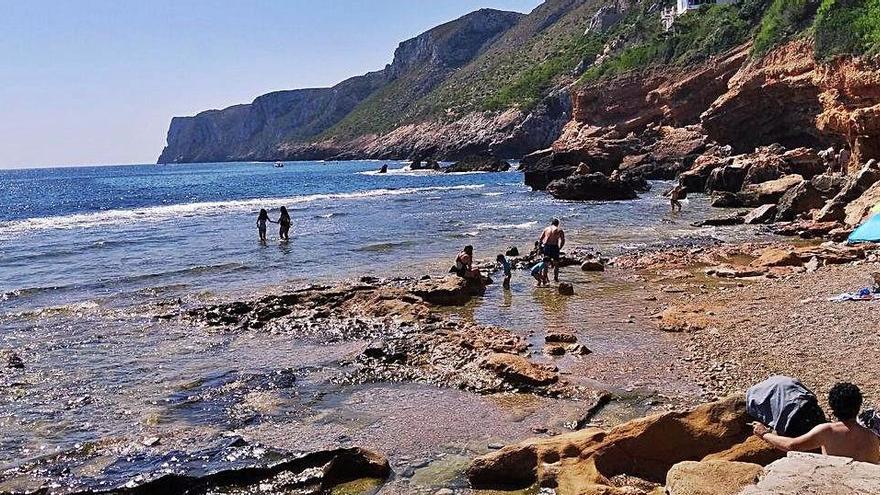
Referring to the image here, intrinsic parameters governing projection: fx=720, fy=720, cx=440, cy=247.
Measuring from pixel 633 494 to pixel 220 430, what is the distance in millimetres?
5513

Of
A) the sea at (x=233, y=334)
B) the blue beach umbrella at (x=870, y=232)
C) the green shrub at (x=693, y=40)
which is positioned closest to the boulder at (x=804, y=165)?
the sea at (x=233, y=334)

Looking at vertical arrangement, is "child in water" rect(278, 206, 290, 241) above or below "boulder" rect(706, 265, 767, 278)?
above

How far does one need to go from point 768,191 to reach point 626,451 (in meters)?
30.1

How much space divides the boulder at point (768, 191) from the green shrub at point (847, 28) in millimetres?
7363

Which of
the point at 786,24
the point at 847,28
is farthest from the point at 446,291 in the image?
the point at 786,24

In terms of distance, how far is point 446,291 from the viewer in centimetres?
1627

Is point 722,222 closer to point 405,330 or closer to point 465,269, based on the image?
point 465,269

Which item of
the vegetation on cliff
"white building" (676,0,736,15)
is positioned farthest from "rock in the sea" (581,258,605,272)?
"white building" (676,0,736,15)

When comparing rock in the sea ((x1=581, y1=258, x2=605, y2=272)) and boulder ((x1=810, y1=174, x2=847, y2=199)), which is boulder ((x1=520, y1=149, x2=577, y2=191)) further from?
rock in the sea ((x1=581, y1=258, x2=605, y2=272))

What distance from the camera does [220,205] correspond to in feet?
182

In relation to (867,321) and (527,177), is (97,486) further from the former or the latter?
(527,177)

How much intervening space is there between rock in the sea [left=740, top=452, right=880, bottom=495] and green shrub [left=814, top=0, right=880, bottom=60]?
35.9 metres

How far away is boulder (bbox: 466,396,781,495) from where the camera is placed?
6.67 m

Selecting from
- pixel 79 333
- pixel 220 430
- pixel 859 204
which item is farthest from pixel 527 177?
pixel 220 430
